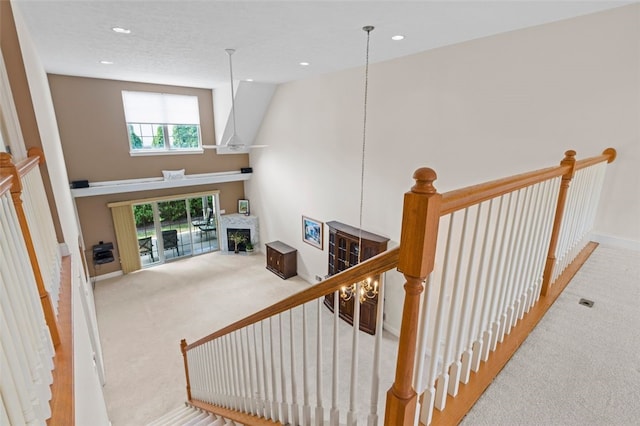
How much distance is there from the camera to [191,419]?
3418 millimetres

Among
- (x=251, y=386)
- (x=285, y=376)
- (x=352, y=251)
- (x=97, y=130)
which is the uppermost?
(x=97, y=130)

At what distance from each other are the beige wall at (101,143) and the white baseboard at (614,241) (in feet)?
27.6

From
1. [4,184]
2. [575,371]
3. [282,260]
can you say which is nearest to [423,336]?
[575,371]

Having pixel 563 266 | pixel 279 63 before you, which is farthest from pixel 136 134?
pixel 563 266

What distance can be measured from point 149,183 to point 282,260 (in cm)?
379

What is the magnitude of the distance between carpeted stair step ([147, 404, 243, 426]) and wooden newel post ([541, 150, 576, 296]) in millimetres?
2604

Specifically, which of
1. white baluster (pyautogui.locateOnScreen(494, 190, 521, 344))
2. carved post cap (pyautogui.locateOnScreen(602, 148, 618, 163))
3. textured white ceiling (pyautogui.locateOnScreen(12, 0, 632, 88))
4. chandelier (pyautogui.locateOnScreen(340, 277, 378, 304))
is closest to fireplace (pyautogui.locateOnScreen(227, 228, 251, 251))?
chandelier (pyautogui.locateOnScreen(340, 277, 378, 304))

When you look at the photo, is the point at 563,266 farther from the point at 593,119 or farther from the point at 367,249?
the point at 367,249

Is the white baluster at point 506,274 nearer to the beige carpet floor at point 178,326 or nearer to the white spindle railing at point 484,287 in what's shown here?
the white spindle railing at point 484,287

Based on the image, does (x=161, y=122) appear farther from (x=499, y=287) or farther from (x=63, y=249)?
(x=499, y=287)

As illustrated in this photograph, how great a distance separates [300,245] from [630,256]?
600cm

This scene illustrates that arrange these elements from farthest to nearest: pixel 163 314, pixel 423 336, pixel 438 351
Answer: pixel 163 314, pixel 438 351, pixel 423 336

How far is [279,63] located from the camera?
17.0 feet

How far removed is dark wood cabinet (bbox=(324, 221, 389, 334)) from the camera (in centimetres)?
538
